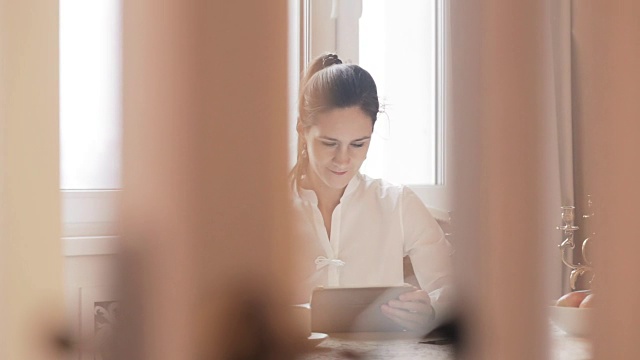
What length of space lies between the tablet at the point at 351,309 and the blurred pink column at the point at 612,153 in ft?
0.31

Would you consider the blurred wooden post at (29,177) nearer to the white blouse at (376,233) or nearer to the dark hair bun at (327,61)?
the dark hair bun at (327,61)

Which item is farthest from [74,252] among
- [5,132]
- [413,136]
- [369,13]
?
[369,13]

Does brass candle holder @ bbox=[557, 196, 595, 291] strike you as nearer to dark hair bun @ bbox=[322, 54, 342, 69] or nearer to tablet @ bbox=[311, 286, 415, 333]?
tablet @ bbox=[311, 286, 415, 333]

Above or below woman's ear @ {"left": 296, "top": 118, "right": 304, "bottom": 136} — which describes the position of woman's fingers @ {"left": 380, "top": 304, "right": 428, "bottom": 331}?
below

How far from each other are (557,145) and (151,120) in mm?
203

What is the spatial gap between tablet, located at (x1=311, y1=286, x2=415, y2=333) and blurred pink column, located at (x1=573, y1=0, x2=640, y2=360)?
9 centimetres

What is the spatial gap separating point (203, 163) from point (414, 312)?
0.40 ft

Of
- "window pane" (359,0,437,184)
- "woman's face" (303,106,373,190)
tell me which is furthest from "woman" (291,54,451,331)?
"window pane" (359,0,437,184)

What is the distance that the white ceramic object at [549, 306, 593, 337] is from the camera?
1.11ft

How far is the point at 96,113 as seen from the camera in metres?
0.25

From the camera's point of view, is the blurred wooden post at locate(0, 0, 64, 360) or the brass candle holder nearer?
the blurred wooden post at locate(0, 0, 64, 360)

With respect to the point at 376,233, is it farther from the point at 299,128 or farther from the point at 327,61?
the point at 299,128

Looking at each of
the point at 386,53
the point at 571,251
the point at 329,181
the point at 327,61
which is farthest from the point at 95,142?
the point at 386,53

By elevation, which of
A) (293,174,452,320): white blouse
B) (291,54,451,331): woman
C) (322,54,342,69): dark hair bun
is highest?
(322,54,342,69): dark hair bun
